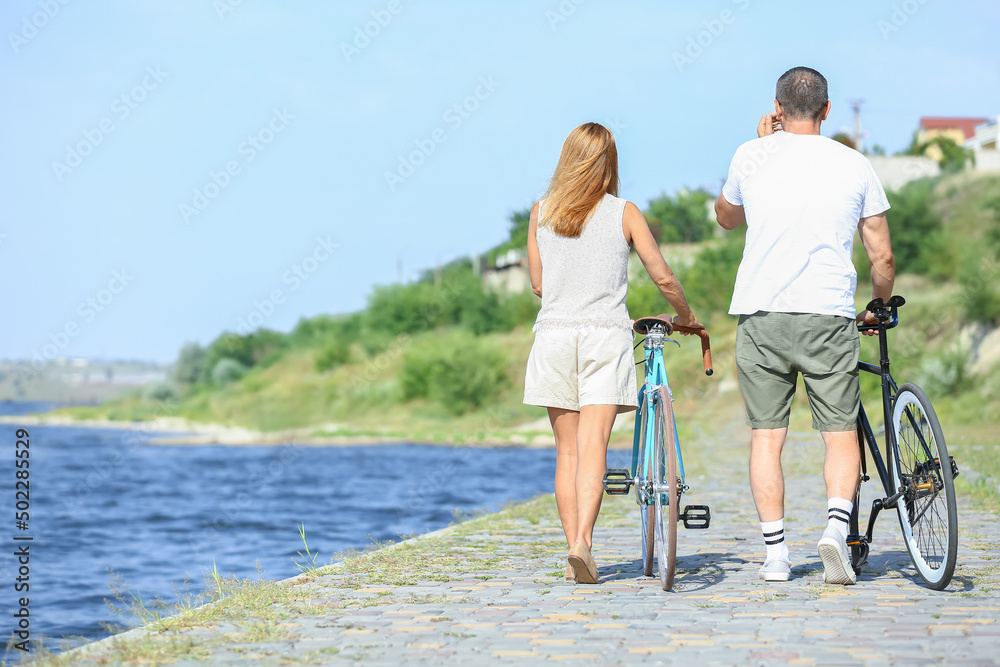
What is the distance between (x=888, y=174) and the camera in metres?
69.2

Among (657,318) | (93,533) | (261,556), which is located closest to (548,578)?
(657,318)

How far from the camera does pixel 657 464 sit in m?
5.05

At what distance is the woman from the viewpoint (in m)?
5.19

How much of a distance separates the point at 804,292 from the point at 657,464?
108 centimetres

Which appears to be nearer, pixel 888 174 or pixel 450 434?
pixel 450 434

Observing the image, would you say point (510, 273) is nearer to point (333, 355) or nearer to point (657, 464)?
point (333, 355)

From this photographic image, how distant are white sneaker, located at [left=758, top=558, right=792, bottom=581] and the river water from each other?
3.91 metres

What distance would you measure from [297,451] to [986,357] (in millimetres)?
32291

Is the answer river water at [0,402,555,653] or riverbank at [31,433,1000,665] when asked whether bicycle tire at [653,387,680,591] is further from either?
river water at [0,402,555,653]

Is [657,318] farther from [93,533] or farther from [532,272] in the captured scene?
[93,533]

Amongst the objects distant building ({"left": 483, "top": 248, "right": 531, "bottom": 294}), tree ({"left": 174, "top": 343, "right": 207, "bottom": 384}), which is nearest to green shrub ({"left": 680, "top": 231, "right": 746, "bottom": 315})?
distant building ({"left": 483, "top": 248, "right": 531, "bottom": 294})

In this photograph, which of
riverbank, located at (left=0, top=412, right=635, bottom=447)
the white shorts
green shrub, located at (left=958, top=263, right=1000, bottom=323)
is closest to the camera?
the white shorts

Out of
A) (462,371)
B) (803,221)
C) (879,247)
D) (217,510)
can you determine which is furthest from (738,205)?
(462,371)

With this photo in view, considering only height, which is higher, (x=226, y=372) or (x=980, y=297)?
(x=980, y=297)
